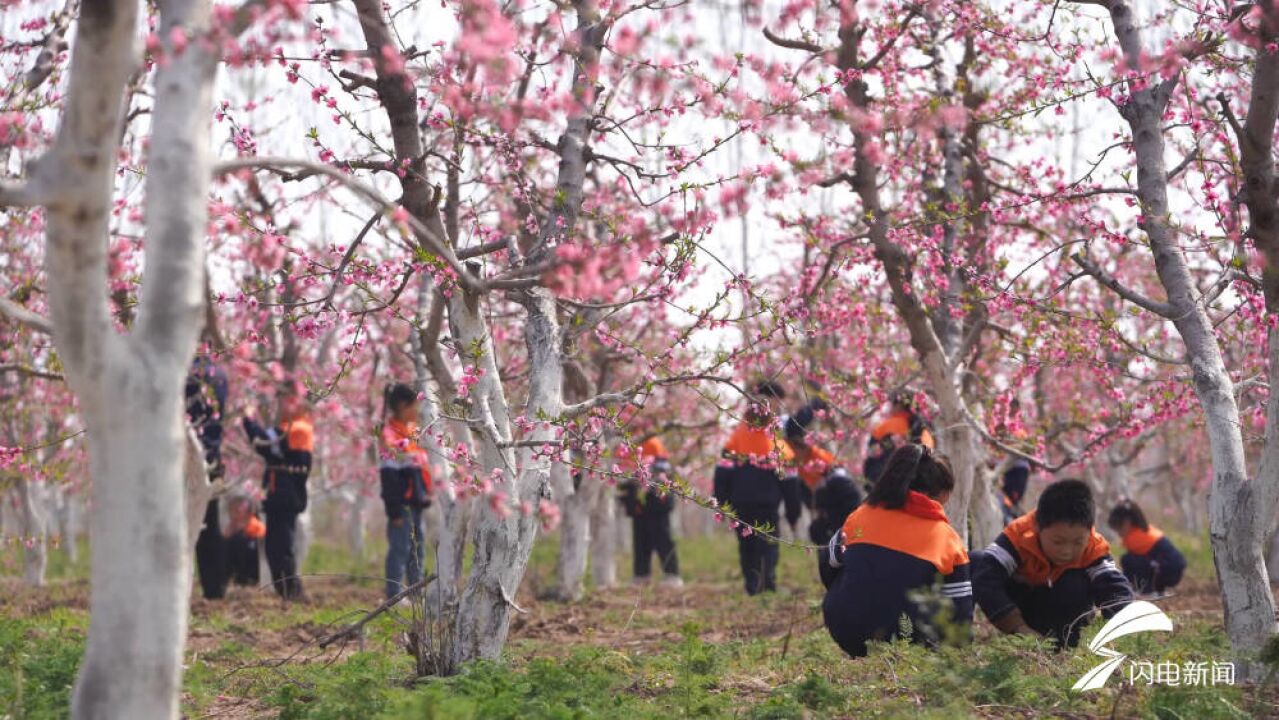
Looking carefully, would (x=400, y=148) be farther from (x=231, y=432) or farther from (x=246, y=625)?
(x=231, y=432)

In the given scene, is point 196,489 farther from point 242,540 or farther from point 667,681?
point 242,540

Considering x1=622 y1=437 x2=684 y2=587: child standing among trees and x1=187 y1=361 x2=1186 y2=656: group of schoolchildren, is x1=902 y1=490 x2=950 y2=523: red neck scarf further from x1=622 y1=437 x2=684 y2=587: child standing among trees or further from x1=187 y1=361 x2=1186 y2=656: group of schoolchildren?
x1=622 y1=437 x2=684 y2=587: child standing among trees

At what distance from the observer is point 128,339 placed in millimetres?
3240

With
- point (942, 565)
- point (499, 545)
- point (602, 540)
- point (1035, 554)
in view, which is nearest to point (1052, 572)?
point (1035, 554)

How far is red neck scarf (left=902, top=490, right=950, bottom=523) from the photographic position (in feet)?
19.0

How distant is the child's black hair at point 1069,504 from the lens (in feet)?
19.1

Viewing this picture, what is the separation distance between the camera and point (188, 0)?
344cm

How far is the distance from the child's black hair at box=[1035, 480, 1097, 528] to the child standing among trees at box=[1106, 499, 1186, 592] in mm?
5407

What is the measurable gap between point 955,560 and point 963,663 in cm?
78

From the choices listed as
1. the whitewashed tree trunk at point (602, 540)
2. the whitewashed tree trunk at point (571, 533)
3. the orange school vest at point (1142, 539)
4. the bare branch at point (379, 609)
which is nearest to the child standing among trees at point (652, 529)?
the whitewashed tree trunk at point (602, 540)

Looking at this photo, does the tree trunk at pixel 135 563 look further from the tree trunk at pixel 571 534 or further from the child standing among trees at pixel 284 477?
the tree trunk at pixel 571 534

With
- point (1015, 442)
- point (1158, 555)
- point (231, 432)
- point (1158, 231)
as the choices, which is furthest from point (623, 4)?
point (231, 432)

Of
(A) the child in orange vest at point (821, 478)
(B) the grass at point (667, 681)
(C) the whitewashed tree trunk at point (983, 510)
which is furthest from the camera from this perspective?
(A) the child in orange vest at point (821, 478)
